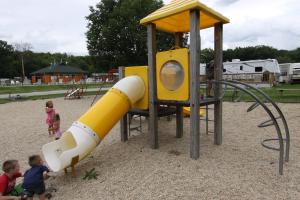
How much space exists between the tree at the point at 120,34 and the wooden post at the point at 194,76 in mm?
12878

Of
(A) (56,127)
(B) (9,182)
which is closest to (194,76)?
(B) (9,182)

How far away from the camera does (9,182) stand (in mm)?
3674

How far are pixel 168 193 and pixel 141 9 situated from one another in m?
16.2

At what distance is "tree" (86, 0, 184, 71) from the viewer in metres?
17.6

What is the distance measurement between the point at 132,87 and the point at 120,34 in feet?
42.7

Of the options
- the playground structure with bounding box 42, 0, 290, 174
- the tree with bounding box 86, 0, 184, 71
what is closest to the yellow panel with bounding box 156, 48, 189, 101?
the playground structure with bounding box 42, 0, 290, 174

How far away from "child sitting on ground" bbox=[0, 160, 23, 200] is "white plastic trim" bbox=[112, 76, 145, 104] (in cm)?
250

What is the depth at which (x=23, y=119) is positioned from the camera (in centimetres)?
1081

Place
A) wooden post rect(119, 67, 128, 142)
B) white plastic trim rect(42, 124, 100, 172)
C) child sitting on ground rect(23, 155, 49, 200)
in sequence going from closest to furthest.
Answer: child sitting on ground rect(23, 155, 49, 200)
white plastic trim rect(42, 124, 100, 172)
wooden post rect(119, 67, 128, 142)

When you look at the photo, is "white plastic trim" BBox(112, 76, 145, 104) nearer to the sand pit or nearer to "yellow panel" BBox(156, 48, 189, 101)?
"yellow panel" BBox(156, 48, 189, 101)

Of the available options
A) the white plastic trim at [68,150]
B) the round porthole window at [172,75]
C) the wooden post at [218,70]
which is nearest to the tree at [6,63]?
the white plastic trim at [68,150]

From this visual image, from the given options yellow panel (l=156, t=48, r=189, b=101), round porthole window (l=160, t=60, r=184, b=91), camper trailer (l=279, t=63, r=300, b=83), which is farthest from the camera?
camper trailer (l=279, t=63, r=300, b=83)

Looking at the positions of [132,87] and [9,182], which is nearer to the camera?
[9,182]

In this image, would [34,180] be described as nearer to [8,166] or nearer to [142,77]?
[8,166]
